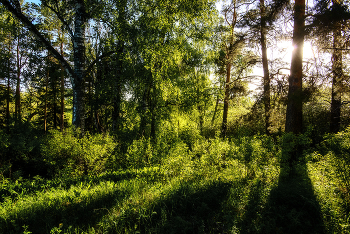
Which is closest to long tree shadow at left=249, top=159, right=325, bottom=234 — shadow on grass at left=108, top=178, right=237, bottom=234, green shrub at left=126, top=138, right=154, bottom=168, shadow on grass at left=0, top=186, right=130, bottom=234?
shadow on grass at left=108, top=178, right=237, bottom=234

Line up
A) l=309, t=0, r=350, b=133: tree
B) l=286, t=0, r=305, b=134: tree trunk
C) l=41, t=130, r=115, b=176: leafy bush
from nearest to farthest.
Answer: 1. l=309, t=0, r=350, b=133: tree
2. l=41, t=130, r=115, b=176: leafy bush
3. l=286, t=0, r=305, b=134: tree trunk

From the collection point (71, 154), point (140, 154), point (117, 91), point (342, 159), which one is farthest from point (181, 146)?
point (117, 91)

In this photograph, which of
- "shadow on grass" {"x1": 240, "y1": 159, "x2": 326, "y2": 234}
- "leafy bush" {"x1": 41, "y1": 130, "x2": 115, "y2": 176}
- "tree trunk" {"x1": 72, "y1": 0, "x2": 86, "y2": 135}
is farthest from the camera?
"tree trunk" {"x1": 72, "y1": 0, "x2": 86, "y2": 135}

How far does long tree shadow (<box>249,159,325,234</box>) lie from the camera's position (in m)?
2.82

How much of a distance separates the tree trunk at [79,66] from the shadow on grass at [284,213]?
22.9 ft

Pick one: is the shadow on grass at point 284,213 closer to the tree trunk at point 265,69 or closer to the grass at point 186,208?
the grass at point 186,208

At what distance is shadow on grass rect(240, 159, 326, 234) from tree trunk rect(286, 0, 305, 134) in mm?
3335

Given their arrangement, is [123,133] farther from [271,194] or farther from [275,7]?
[275,7]

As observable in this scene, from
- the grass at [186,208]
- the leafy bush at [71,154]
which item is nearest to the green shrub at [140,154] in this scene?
the leafy bush at [71,154]

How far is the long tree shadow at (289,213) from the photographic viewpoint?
2.82m

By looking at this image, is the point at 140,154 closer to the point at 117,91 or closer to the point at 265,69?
the point at 117,91

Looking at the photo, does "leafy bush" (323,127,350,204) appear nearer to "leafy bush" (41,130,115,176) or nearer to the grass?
the grass

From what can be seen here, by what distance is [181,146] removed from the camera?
6.93m

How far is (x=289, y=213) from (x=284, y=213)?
213 mm
